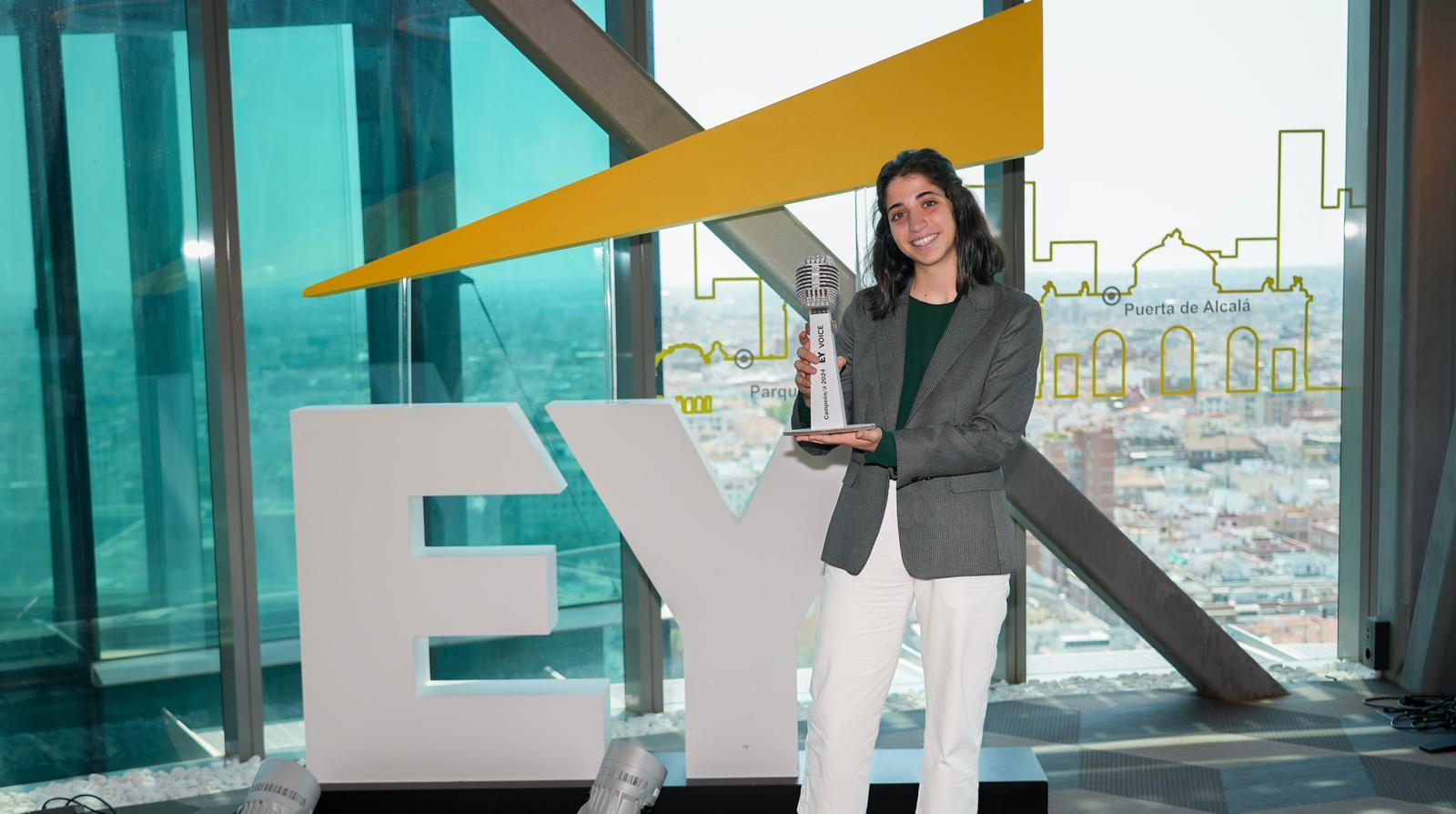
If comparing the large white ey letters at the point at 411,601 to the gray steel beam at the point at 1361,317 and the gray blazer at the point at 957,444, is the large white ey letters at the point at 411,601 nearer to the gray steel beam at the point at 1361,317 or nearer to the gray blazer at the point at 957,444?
the gray blazer at the point at 957,444

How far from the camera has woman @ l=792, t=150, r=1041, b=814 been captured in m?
2.28

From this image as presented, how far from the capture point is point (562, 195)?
301 cm

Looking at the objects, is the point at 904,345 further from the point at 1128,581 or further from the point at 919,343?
the point at 1128,581

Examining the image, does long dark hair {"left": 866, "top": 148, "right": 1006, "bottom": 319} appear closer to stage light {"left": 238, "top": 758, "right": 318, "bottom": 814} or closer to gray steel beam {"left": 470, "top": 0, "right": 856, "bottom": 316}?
gray steel beam {"left": 470, "top": 0, "right": 856, "bottom": 316}

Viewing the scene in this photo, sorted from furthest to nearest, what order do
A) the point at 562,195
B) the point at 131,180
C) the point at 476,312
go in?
the point at 476,312, the point at 131,180, the point at 562,195

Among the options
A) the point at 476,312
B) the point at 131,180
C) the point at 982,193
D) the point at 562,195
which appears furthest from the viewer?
the point at 982,193

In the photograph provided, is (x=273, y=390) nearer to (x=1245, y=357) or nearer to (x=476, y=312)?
(x=476, y=312)

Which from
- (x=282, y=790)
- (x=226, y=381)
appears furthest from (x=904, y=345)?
(x=226, y=381)

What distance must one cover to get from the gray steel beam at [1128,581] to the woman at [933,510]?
130 centimetres

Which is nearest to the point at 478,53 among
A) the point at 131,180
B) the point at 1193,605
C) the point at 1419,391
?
the point at 131,180

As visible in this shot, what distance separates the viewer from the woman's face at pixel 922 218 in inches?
90.7

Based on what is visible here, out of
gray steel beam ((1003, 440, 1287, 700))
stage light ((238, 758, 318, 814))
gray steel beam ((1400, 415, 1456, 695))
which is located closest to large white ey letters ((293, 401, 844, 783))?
stage light ((238, 758, 318, 814))

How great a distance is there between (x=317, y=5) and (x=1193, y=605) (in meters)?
3.28

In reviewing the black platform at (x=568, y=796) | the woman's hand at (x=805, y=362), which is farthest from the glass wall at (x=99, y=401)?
the woman's hand at (x=805, y=362)
